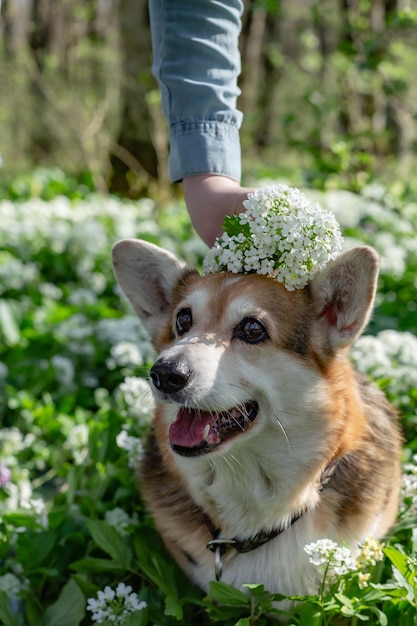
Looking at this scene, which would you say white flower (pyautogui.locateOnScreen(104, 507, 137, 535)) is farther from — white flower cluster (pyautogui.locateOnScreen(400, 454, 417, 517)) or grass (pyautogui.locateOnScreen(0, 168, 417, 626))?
white flower cluster (pyautogui.locateOnScreen(400, 454, 417, 517))

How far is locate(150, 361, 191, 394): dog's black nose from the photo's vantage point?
7.36ft

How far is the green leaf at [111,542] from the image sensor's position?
112 inches

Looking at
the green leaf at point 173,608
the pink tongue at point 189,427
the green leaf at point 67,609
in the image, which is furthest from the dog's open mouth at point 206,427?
the green leaf at point 67,609

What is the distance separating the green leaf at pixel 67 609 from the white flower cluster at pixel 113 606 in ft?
0.22

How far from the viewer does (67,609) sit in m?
2.71

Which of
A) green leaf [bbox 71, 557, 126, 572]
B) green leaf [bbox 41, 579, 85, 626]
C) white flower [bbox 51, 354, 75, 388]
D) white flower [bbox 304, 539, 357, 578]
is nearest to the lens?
white flower [bbox 304, 539, 357, 578]

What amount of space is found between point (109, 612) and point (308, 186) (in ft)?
24.2

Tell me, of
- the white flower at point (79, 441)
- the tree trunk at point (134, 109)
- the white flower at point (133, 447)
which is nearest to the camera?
the white flower at point (133, 447)

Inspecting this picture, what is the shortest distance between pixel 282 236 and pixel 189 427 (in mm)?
703

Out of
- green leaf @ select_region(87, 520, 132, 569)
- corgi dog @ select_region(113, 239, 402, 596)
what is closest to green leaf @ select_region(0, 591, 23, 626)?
green leaf @ select_region(87, 520, 132, 569)

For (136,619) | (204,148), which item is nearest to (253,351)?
(204,148)

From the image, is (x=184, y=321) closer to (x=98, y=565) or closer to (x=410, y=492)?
(x=98, y=565)

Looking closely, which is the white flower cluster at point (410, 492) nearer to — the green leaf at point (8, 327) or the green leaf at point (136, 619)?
the green leaf at point (136, 619)

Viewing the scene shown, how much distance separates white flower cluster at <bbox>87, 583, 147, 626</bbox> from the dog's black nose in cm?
85
